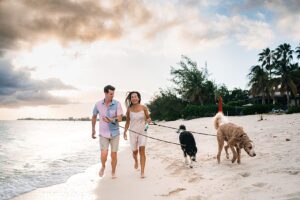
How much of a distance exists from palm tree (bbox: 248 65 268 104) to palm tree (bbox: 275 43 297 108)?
4655mm

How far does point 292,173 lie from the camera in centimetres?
552

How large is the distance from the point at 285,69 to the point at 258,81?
7420 millimetres

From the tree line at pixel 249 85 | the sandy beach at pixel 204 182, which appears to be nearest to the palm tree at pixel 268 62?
the tree line at pixel 249 85

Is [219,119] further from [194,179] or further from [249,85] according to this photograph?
[249,85]

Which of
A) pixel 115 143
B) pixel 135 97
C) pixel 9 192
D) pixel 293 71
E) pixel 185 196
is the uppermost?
pixel 293 71

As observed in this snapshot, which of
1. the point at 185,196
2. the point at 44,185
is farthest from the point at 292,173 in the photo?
the point at 44,185

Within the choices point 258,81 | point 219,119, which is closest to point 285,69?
point 258,81

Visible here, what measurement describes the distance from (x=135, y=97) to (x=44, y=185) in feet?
12.0

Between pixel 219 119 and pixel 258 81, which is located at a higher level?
pixel 258 81

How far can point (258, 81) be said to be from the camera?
201 ft

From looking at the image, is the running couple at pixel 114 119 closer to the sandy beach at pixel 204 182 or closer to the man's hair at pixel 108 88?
the man's hair at pixel 108 88

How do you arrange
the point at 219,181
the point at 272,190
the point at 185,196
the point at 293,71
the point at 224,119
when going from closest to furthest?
the point at 272,190, the point at 185,196, the point at 219,181, the point at 224,119, the point at 293,71

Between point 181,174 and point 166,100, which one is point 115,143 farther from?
point 166,100

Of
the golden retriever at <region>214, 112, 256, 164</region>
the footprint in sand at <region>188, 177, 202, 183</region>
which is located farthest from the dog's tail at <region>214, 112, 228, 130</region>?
the footprint in sand at <region>188, 177, 202, 183</region>
